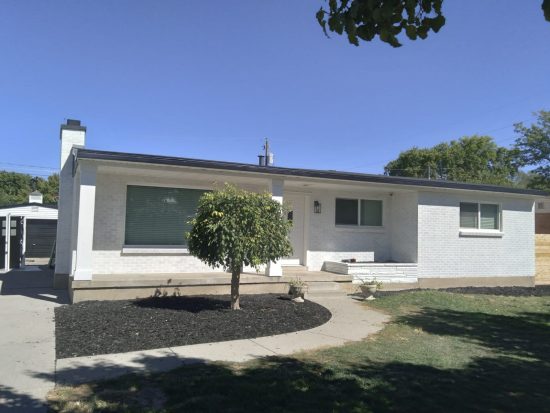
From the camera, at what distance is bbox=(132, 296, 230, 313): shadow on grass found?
9.14m

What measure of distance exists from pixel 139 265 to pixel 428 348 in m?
7.52

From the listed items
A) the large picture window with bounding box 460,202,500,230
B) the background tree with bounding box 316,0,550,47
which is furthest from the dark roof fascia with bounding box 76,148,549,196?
the background tree with bounding box 316,0,550,47

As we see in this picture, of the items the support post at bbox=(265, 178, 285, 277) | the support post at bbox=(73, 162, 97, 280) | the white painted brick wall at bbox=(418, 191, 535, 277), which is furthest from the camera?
the white painted brick wall at bbox=(418, 191, 535, 277)

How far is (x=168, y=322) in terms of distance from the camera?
7.89m

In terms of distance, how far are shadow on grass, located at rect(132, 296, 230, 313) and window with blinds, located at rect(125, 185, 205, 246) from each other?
222 cm

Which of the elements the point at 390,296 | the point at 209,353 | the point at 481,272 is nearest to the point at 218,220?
the point at 209,353

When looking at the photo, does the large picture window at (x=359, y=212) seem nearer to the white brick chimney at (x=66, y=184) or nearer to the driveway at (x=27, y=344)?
the white brick chimney at (x=66, y=184)

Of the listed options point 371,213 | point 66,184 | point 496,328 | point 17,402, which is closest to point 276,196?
point 371,213

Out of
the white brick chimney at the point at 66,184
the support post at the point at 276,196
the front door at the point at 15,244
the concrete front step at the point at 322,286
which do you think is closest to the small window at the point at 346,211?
the concrete front step at the point at 322,286

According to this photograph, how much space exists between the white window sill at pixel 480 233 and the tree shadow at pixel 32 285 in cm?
1113

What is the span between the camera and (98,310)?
869 centimetres

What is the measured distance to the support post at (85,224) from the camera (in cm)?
961

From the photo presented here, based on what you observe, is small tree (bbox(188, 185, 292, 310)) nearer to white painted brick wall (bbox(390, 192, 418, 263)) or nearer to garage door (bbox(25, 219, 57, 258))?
white painted brick wall (bbox(390, 192, 418, 263))

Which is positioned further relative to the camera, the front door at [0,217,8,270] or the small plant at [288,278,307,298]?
the front door at [0,217,8,270]
